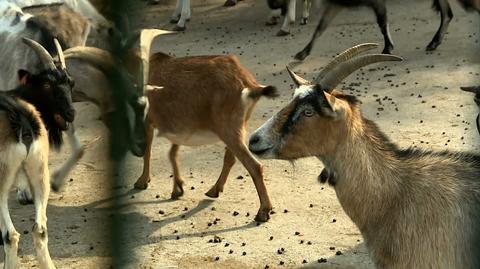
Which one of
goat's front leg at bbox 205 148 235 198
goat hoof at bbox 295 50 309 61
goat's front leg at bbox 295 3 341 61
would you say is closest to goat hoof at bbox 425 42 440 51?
goat's front leg at bbox 295 3 341 61

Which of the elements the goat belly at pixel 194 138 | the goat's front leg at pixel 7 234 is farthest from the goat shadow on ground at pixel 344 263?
the goat's front leg at pixel 7 234

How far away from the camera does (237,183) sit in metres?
5.85

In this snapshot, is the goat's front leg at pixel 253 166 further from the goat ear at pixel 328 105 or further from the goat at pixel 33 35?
the goat ear at pixel 328 105

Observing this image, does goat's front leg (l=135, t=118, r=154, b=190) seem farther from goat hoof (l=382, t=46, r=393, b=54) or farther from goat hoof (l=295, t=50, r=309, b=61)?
goat hoof (l=382, t=46, r=393, b=54)

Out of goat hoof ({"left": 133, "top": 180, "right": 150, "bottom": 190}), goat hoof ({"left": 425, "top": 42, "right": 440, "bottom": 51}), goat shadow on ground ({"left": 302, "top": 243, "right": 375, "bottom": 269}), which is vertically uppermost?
goat hoof ({"left": 425, "top": 42, "right": 440, "bottom": 51})

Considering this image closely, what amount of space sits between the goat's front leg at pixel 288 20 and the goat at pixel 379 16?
865 mm

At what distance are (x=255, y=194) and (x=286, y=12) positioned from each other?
505cm

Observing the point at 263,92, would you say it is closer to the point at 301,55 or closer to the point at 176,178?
the point at 176,178

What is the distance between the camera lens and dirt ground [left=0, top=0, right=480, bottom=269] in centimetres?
475

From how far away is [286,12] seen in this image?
10352 millimetres

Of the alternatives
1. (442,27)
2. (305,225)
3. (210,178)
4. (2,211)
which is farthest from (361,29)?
(2,211)

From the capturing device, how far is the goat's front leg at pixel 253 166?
5.23 meters

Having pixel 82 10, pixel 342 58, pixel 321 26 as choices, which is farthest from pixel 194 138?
pixel 321 26

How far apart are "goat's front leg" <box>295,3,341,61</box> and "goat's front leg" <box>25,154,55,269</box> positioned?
479 centimetres
